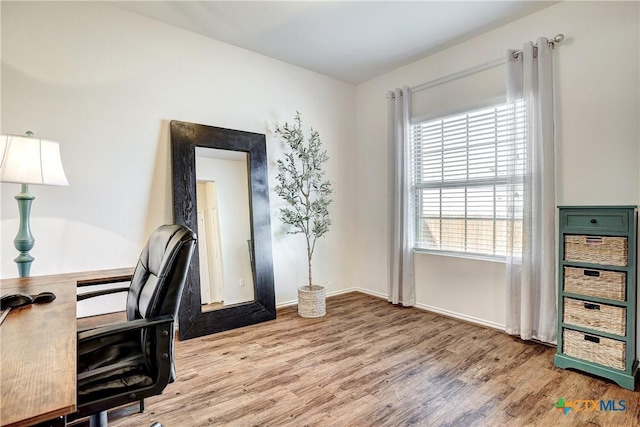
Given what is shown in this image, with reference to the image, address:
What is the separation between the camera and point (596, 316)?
7.18ft

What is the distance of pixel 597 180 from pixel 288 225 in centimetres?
286

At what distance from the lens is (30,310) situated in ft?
4.42

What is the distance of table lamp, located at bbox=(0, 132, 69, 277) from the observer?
1.84 meters

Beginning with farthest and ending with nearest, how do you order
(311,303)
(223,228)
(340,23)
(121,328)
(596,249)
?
(311,303)
(223,228)
(340,23)
(596,249)
(121,328)

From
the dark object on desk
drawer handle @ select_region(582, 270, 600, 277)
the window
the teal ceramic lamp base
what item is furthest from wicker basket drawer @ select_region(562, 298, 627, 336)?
the teal ceramic lamp base

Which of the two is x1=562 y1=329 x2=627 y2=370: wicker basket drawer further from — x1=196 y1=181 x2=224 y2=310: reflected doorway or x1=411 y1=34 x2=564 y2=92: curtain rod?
x1=196 y1=181 x2=224 y2=310: reflected doorway

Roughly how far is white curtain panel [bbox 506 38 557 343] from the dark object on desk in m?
3.24

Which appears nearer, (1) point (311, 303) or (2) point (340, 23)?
(2) point (340, 23)

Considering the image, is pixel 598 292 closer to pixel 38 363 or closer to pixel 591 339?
pixel 591 339

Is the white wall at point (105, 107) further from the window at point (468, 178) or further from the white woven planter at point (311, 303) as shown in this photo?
the window at point (468, 178)

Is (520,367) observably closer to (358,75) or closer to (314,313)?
(314,313)

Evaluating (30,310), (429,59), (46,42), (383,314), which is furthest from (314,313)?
(46,42)

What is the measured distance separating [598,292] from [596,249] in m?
0.29

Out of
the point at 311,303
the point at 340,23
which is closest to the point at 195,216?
the point at 311,303
